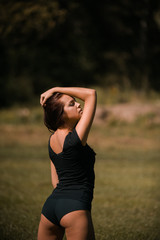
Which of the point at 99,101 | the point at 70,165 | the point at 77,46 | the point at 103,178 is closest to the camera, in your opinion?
the point at 70,165

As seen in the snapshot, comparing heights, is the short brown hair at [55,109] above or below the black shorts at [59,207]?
above

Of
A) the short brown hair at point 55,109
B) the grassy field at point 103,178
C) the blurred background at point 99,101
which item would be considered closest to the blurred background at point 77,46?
the blurred background at point 99,101

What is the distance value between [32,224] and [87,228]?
2.87 metres

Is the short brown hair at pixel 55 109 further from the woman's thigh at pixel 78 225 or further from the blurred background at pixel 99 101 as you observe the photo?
the blurred background at pixel 99 101

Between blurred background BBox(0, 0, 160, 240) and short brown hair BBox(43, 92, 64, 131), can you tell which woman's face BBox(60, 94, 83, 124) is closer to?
short brown hair BBox(43, 92, 64, 131)

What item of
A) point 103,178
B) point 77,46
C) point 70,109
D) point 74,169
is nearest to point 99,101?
point 77,46

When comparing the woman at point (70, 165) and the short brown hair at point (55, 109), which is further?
the short brown hair at point (55, 109)

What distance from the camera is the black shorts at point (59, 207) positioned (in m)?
2.48

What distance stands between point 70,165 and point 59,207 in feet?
0.95

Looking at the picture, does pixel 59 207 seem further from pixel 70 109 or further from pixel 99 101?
pixel 99 101

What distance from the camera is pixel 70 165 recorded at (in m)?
2.60

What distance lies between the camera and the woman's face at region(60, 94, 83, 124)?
A: 2.69 m

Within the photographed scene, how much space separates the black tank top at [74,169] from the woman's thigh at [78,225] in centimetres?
12

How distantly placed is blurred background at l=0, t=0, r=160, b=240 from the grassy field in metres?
0.02
